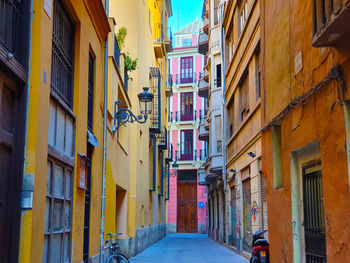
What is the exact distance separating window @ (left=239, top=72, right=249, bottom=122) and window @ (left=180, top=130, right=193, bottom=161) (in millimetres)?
27079

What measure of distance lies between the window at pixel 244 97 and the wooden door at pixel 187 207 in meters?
27.3

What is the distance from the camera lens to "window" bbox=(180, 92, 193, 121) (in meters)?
47.6

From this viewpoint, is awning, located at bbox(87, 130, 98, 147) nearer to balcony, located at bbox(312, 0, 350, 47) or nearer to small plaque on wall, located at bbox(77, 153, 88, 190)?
small plaque on wall, located at bbox(77, 153, 88, 190)

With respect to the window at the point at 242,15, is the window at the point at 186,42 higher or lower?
higher

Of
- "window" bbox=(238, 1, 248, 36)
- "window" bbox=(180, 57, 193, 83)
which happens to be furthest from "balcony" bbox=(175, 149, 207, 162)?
"window" bbox=(238, 1, 248, 36)

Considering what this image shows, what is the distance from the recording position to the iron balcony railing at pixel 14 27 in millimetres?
5281

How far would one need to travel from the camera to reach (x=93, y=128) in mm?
10516

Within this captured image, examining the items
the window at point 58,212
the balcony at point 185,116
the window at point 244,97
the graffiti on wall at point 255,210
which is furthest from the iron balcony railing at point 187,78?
the window at point 58,212

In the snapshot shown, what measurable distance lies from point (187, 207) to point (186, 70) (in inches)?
553

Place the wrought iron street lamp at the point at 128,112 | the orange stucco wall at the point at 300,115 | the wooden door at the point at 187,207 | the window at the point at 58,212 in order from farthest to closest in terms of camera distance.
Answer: the wooden door at the point at 187,207 → the wrought iron street lamp at the point at 128,112 → the window at the point at 58,212 → the orange stucco wall at the point at 300,115

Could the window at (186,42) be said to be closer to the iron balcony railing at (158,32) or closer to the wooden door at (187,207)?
the wooden door at (187,207)

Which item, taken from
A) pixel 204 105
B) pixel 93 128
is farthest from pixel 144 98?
pixel 204 105

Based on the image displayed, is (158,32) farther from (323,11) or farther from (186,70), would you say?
(323,11)

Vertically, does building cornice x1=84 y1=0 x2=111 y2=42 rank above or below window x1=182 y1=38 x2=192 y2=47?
below
